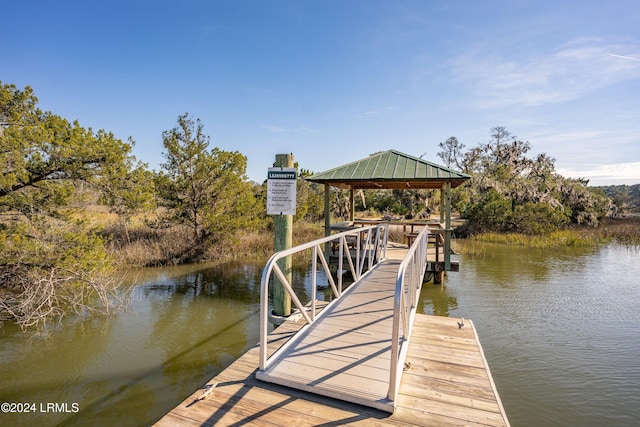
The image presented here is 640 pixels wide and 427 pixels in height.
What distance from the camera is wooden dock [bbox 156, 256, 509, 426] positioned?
2.77 m

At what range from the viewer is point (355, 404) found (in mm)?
2945

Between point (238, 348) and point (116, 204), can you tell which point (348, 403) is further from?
point (116, 204)

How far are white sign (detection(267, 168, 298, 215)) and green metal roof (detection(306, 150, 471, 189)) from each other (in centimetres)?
457

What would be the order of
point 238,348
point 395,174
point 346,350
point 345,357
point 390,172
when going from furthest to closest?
point 390,172 → point 395,174 → point 238,348 → point 346,350 → point 345,357

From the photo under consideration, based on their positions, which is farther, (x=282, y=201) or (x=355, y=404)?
(x=282, y=201)

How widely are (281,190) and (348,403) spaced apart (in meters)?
3.32

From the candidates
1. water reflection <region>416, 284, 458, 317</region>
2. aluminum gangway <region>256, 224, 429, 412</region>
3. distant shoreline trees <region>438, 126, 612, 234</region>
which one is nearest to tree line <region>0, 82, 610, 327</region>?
distant shoreline trees <region>438, 126, 612, 234</region>

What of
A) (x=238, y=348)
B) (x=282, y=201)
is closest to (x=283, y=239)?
(x=282, y=201)

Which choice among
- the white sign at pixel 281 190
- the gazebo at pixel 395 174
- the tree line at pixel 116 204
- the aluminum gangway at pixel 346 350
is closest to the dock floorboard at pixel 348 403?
the aluminum gangway at pixel 346 350

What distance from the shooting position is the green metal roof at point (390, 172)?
31.1 feet

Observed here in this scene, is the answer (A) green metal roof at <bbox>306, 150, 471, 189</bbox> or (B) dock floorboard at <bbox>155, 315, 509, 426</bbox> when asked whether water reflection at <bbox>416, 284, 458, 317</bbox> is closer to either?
(A) green metal roof at <bbox>306, 150, 471, 189</bbox>

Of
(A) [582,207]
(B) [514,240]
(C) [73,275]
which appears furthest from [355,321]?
(A) [582,207]

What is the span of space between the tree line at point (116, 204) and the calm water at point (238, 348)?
80 cm

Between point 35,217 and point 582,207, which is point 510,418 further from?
point 582,207
